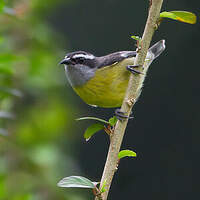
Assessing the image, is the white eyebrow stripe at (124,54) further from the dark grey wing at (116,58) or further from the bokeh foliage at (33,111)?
the bokeh foliage at (33,111)

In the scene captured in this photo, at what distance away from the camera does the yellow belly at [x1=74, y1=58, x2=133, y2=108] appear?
3.49 metres

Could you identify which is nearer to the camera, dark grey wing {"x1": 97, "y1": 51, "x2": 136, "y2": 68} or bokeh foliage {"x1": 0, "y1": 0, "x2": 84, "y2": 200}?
dark grey wing {"x1": 97, "y1": 51, "x2": 136, "y2": 68}

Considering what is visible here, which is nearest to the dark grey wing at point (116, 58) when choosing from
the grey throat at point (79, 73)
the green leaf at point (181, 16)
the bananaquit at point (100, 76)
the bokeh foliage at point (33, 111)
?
the bananaquit at point (100, 76)

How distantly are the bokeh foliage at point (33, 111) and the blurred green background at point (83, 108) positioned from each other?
0.01 metres

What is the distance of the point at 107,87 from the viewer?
11.7 ft

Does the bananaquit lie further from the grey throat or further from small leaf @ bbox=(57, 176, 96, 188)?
small leaf @ bbox=(57, 176, 96, 188)

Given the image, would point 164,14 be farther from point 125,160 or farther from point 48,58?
point 125,160

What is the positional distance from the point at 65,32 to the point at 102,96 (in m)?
5.98

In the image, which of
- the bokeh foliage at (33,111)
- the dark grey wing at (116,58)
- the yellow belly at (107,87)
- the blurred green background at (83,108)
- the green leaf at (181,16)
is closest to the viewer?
the green leaf at (181,16)

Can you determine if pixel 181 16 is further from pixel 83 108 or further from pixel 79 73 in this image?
pixel 83 108

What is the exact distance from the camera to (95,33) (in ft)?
29.1

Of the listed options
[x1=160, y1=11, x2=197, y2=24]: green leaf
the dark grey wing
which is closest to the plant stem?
[x1=160, y1=11, x2=197, y2=24]: green leaf

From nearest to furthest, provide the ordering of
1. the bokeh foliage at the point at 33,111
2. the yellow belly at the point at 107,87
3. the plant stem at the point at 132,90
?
1. the plant stem at the point at 132,90
2. the yellow belly at the point at 107,87
3. the bokeh foliage at the point at 33,111

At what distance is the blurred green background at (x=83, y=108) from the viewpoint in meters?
3.99
